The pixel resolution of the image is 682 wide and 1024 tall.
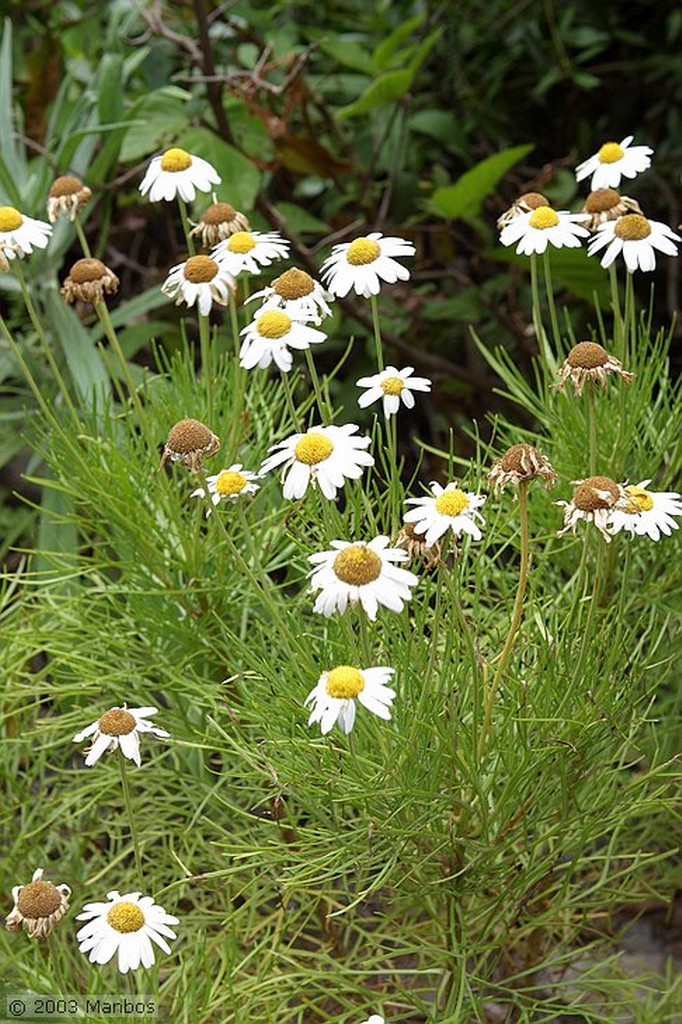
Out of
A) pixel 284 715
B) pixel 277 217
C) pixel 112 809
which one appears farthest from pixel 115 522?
pixel 277 217

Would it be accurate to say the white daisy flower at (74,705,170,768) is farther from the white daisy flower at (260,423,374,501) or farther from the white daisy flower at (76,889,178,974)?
the white daisy flower at (260,423,374,501)

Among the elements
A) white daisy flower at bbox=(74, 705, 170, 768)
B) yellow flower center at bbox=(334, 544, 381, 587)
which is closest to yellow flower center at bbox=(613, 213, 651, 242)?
yellow flower center at bbox=(334, 544, 381, 587)

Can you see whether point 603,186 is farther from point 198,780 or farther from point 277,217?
point 277,217

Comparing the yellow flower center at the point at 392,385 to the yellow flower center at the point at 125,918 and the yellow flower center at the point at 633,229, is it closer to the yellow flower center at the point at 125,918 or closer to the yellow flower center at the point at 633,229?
the yellow flower center at the point at 633,229

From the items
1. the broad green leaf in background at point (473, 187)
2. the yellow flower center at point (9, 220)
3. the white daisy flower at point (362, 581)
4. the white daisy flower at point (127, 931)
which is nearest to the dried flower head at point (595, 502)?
the white daisy flower at point (362, 581)

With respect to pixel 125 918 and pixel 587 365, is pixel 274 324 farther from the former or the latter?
pixel 125 918

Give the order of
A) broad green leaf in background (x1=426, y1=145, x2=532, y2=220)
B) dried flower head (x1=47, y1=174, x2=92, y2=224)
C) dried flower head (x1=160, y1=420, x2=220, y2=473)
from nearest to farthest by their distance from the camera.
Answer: dried flower head (x1=160, y1=420, x2=220, y2=473), dried flower head (x1=47, y1=174, x2=92, y2=224), broad green leaf in background (x1=426, y1=145, x2=532, y2=220)
